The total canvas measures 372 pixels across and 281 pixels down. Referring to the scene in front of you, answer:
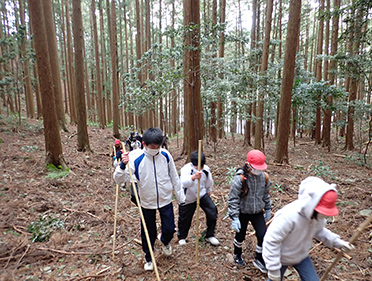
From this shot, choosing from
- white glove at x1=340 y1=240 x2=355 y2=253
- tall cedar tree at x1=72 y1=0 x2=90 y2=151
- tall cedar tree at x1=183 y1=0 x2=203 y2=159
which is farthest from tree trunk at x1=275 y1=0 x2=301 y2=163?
tall cedar tree at x1=72 y1=0 x2=90 y2=151

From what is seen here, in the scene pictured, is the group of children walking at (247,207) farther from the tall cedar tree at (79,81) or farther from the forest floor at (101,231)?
the tall cedar tree at (79,81)

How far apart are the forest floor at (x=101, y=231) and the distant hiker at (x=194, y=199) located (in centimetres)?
24

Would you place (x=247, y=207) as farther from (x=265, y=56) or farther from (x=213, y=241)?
(x=265, y=56)

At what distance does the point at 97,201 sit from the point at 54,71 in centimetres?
800

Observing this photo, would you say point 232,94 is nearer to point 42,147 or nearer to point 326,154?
point 326,154

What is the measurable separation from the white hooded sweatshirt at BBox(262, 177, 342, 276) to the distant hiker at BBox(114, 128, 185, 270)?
1510 millimetres

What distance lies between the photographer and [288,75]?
7359 mm

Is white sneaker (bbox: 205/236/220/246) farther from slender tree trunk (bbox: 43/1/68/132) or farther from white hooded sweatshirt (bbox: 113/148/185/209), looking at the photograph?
slender tree trunk (bbox: 43/1/68/132)

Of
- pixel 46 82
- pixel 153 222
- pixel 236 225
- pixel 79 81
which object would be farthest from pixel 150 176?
pixel 79 81

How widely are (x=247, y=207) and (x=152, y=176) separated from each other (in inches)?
56.0

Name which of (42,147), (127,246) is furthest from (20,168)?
(127,246)

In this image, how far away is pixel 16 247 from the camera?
3225 mm

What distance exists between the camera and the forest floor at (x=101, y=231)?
10.2 feet

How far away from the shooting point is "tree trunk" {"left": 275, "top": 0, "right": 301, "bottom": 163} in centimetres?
699
